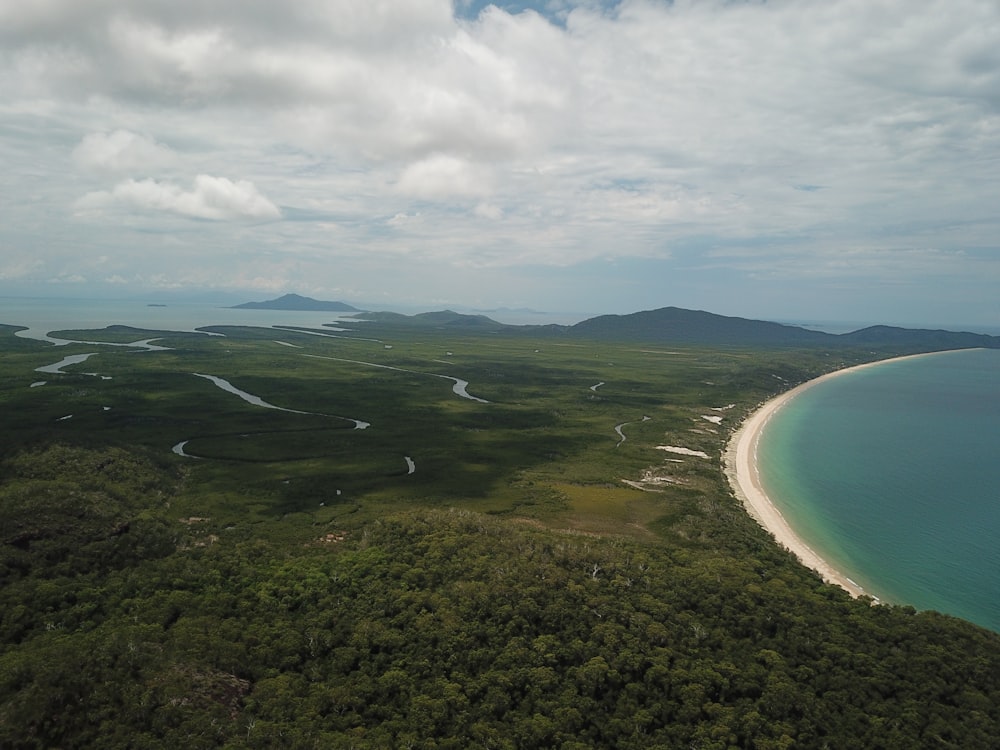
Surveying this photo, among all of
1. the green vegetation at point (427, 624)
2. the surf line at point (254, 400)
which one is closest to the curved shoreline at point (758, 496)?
the green vegetation at point (427, 624)

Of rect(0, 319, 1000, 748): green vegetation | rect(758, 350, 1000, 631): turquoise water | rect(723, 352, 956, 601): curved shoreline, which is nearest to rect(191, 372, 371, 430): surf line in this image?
rect(0, 319, 1000, 748): green vegetation

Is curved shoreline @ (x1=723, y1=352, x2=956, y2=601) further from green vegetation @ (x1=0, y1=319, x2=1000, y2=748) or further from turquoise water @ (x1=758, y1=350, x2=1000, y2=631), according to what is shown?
green vegetation @ (x1=0, y1=319, x2=1000, y2=748)

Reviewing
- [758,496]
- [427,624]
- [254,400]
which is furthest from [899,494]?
[254,400]

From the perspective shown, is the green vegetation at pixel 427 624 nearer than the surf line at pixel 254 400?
Yes

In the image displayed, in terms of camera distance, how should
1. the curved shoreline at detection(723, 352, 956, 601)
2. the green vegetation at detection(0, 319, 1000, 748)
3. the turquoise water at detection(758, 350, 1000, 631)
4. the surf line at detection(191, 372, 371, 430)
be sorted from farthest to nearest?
1. the surf line at detection(191, 372, 371, 430)
2. the curved shoreline at detection(723, 352, 956, 601)
3. the turquoise water at detection(758, 350, 1000, 631)
4. the green vegetation at detection(0, 319, 1000, 748)

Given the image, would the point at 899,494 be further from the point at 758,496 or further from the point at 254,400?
the point at 254,400

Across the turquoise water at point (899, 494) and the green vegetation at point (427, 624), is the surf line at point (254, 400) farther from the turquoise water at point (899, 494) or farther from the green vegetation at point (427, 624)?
the turquoise water at point (899, 494)

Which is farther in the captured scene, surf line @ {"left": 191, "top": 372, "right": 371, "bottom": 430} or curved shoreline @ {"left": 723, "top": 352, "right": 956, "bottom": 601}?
surf line @ {"left": 191, "top": 372, "right": 371, "bottom": 430}

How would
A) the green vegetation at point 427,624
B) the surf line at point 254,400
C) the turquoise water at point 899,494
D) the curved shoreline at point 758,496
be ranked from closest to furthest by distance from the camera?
the green vegetation at point 427,624 → the turquoise water at point 899,494 → the curved shoreline at point 758,496 → the surf line at point 254,400
